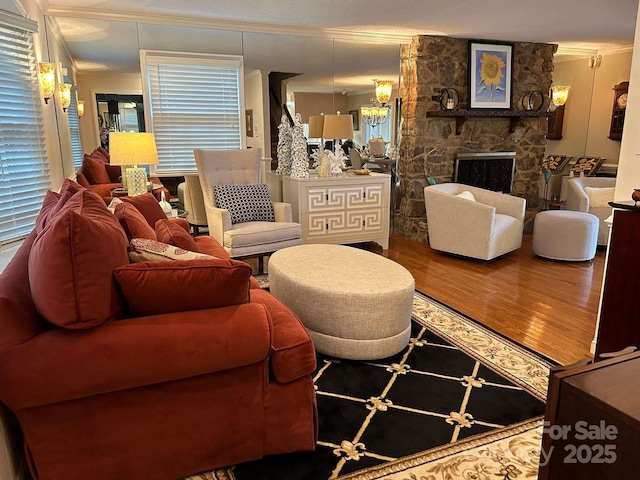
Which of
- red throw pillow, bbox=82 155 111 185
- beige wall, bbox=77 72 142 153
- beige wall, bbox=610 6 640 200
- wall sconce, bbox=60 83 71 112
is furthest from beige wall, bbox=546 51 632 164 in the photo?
wall sconce, bbox=60 83 71 112

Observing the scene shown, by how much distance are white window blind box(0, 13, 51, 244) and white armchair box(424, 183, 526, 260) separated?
357cm

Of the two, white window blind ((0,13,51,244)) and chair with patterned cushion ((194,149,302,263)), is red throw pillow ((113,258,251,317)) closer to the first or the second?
white window blind ((0,13,51,244))

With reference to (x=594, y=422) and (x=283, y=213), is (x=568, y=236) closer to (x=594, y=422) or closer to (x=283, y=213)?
(x=283, y=213)

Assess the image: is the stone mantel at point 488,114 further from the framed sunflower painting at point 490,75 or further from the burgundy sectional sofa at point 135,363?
the burgundy sectional sofa at point 135,363

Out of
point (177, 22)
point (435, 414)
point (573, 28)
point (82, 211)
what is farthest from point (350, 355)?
point (573, 28)

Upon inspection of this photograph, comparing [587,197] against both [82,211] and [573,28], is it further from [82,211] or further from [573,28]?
[82,211]

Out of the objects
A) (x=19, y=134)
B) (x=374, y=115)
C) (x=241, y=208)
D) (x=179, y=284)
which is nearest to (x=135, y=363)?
(x=179, y=284)

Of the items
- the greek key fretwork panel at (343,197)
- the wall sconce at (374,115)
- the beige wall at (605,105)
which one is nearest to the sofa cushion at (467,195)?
the greek key fretwork panel at (343,197)

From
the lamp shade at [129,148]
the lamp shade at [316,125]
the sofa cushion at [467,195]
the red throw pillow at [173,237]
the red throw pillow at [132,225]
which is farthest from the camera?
the lamp shade at [316,125]

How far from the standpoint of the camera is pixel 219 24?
4707mm

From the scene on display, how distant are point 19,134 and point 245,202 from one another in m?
1.81

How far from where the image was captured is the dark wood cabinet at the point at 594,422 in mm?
927

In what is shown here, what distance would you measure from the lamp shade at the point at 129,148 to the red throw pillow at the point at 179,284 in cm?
235

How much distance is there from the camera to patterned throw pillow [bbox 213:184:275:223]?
4164 mm
